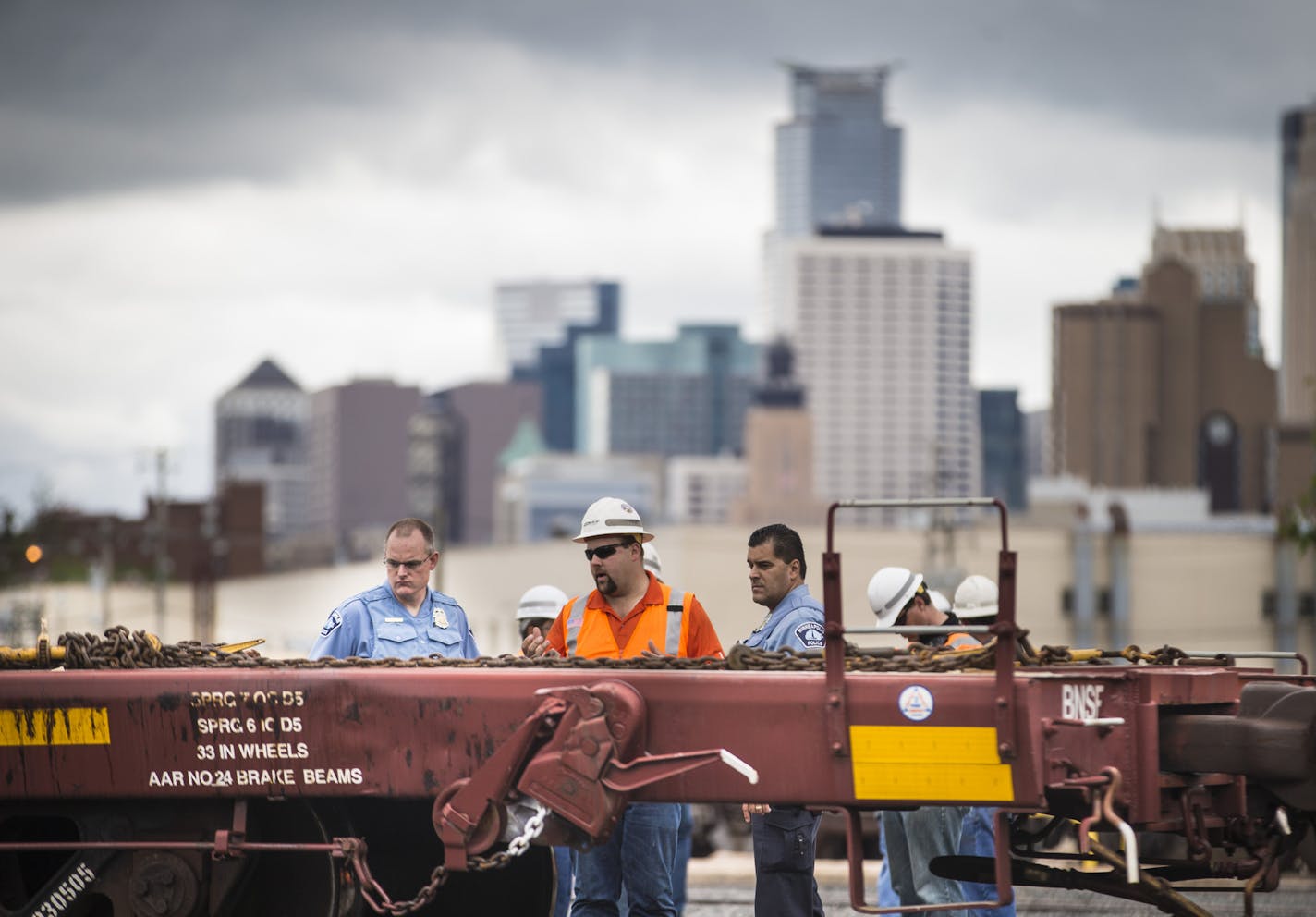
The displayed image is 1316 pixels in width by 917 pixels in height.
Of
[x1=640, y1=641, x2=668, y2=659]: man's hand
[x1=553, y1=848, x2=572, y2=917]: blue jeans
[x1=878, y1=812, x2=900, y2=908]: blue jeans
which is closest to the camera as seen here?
[x1=640, y1=641, x2=668, y2=659]: man's hand

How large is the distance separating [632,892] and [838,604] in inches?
81.9

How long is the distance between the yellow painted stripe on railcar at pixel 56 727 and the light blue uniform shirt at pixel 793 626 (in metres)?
2.70

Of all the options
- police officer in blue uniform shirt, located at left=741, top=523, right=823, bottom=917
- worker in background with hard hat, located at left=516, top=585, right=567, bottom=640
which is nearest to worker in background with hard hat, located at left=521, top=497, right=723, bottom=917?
police officer in blue uniform shirt, located at left=741, top=523, right=823, bottom=917

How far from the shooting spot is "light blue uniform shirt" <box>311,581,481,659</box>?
9.22 metres

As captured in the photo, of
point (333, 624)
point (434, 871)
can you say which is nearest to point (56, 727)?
point (434, 871)

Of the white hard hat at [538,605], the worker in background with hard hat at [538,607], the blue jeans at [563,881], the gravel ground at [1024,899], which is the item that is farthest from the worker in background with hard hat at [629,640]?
the gravel ground at [1024,899]

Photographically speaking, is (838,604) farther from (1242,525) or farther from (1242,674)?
(1242,525)

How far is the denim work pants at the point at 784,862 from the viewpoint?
8609 mm

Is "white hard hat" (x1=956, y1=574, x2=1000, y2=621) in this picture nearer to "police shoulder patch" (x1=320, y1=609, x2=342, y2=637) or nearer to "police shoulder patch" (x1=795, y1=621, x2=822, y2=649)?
"police shoulder patch" (x1=795, y1=621, x2=822, y2=649)

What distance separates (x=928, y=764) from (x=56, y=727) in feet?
10.2

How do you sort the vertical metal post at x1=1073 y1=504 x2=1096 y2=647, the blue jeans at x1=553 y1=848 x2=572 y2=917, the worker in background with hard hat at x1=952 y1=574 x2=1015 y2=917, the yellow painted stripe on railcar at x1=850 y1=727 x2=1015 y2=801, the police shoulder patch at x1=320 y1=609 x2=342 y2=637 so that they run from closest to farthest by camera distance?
the yellow painted stripe on railcar at x1=850 y1=727 x2=1015 y2=801 < the police shoulder patch at x1=320 y1=609 x2=342 y2=637 < the worker in background with hard hat at x1=952 y1=574 x2=1015 y2=917 < the blue jeans at x1=553 y1=848 x2=572 y2=917 < the vertical metal post at x1=1073 y1=504 x2=1096 y2=647

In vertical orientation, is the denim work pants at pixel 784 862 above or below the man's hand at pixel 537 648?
below

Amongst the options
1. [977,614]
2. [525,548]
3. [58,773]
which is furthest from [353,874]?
[525,548]

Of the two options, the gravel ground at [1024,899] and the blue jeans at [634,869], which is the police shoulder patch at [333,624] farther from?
the gravel ground at [1024,899]
